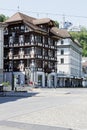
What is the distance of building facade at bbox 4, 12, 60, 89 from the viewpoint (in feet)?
234

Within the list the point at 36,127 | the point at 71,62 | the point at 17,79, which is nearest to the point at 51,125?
the point at 36,127

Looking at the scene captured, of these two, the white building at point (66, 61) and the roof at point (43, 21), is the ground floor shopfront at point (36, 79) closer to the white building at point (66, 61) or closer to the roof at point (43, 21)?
the white building at point (66, 61)

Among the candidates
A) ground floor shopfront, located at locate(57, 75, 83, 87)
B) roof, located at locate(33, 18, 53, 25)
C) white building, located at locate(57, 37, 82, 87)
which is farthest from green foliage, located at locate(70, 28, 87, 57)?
roof, located at locate(33, 18, 53, 25)

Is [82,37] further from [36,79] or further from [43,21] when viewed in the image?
[36,79]

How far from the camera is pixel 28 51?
237 ft

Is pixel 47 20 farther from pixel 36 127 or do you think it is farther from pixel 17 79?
pixel 36 127

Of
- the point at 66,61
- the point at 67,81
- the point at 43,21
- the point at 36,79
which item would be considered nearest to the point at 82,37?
the point at 66,61

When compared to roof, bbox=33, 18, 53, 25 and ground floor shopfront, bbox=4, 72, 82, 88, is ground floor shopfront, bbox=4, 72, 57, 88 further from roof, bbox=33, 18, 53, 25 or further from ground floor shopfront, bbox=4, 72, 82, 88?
roof, bbox=33, 18, 53, 25

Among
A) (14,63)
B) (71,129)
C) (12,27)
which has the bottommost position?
(71,129)

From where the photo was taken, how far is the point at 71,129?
13742 mm

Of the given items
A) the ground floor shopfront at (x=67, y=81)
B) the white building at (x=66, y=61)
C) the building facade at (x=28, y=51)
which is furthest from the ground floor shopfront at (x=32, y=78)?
the white building at (x=66, y=61)

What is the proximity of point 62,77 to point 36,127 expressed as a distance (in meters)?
71.4

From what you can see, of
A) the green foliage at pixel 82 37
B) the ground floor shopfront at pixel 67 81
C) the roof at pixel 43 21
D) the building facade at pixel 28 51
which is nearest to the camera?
the building facade at pixel 28 51

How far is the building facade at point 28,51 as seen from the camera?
7144 cm
